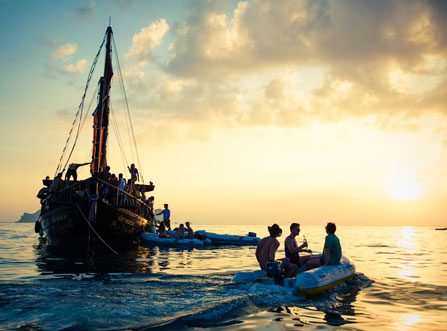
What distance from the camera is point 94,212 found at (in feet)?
67.3

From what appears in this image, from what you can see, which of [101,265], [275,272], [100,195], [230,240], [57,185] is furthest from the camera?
[230,240]

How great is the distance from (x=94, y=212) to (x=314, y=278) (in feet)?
45.3

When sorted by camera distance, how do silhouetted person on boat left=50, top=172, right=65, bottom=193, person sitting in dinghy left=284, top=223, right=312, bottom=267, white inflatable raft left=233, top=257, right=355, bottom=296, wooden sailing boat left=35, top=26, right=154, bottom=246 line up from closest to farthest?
white inflatable raft left=233, top=257, right=355, bottom=296, person sitting in dinghy left=284, top=223, right=312, bottom=267, wooden sailing boat left=35, top=26, right=154, bottom=246, silhouetted person on boat left=50, top=172, right=65, bottom=193

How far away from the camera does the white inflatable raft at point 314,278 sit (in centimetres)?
996

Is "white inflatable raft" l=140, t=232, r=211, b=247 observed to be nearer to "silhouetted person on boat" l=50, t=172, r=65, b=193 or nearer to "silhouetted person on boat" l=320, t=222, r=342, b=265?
"silhouetted person on boat" l=50, t=172, r=65, b=193

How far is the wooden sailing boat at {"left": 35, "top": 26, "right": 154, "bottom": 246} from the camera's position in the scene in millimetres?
20812

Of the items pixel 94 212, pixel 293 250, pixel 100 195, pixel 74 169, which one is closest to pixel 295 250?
pixel 293 250

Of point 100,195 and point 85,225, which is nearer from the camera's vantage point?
point 100,195

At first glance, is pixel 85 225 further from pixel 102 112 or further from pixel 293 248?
pixel 293 248

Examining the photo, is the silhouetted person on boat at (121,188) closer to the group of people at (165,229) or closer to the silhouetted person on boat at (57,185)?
the silhouetted person on boat at (57,185)

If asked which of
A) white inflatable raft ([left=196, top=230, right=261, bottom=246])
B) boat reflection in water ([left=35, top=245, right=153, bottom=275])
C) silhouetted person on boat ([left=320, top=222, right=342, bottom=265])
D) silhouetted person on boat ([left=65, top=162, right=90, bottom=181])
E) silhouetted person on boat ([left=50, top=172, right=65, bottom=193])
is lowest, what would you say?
boat reflection in water ([left=35, top=245, right=153, bottom=275])

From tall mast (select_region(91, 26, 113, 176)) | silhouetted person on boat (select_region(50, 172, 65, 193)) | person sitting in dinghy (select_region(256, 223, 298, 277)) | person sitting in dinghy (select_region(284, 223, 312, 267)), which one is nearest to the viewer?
person sitting in dinghy (select_region(256, 223, 298, 277))

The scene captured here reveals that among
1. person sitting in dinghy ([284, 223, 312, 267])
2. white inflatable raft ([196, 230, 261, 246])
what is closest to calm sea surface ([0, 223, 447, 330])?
person sitting in dinghy ([284, 223, 312, 267])

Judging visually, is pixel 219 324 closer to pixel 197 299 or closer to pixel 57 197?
pixel 197 299
